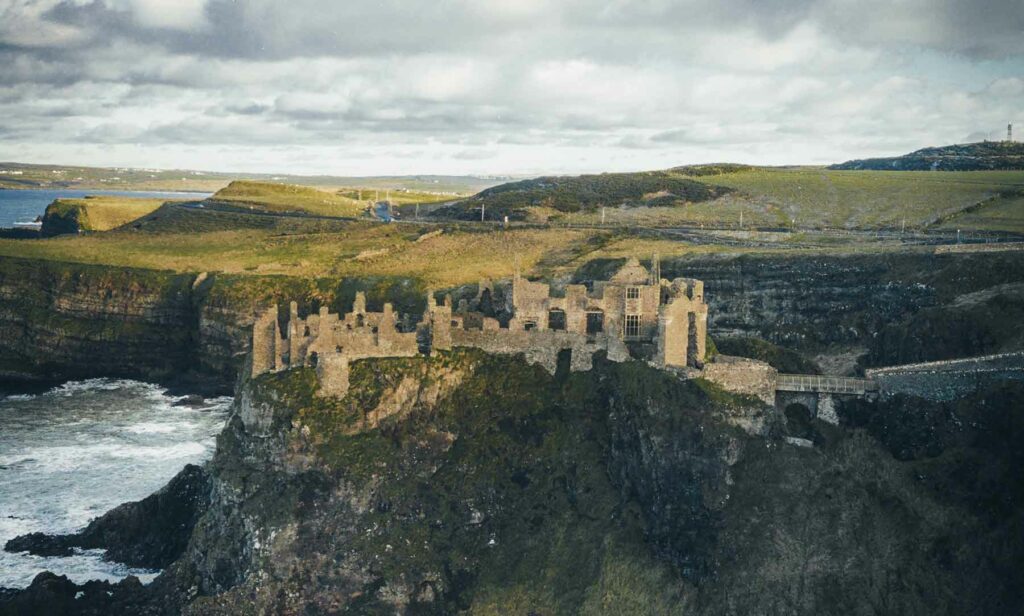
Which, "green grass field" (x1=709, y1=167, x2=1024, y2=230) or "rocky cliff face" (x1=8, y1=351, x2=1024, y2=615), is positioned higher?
"green grass field" (x1=709, y1=167, x2=1024, y2=230)

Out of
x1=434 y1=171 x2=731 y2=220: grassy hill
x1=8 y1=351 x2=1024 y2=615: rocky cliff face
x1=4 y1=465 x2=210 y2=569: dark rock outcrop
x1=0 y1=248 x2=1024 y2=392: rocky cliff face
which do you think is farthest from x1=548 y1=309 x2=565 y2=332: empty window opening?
x1=434 y1=171 x2=731 y2=220: grassy hill

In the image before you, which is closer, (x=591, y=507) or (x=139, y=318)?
(x=591, y=507)

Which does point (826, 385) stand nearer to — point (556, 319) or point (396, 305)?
point (556, 319)

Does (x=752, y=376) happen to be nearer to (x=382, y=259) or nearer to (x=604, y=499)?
(x=604, y=499)

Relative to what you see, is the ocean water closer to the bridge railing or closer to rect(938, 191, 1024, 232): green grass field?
the bridge railing

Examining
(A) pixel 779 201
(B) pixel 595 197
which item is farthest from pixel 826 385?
(B) pixel 595 197
